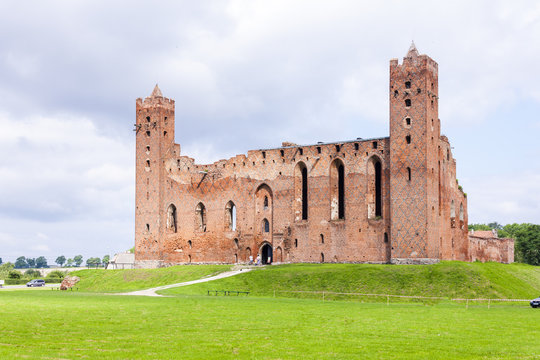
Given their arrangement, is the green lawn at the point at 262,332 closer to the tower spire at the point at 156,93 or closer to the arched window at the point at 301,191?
the arched window at the point at 301,191

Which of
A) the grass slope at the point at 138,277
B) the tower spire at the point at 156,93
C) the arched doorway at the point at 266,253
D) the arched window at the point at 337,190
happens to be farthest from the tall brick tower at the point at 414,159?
the tower spire at the point at 156,93

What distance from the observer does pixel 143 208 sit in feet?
209

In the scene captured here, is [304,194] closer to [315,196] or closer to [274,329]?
[315,196]

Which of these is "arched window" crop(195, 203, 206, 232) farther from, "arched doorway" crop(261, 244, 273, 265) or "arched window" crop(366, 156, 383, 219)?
"arched window" crop(366, 156, 383, 219)

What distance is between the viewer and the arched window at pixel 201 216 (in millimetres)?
62156

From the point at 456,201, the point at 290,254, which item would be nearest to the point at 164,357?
the point at 290,254

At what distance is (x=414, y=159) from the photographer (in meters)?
49.8

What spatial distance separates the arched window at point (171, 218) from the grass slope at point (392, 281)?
17.7m

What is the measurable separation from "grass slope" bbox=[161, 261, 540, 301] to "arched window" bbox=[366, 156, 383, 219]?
7113 millimetres

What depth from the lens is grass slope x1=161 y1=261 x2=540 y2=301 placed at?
1554 inches

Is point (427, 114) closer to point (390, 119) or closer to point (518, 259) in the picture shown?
point (390, 119)

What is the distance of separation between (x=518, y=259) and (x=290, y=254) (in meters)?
47.4

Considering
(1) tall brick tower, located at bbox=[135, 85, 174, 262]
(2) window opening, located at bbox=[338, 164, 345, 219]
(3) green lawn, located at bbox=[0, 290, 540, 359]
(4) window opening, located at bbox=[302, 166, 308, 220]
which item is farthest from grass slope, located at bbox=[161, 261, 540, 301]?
(1) tall brick tower, located at bbox=[135, 85, 174, 262]

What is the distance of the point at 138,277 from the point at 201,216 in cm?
957
